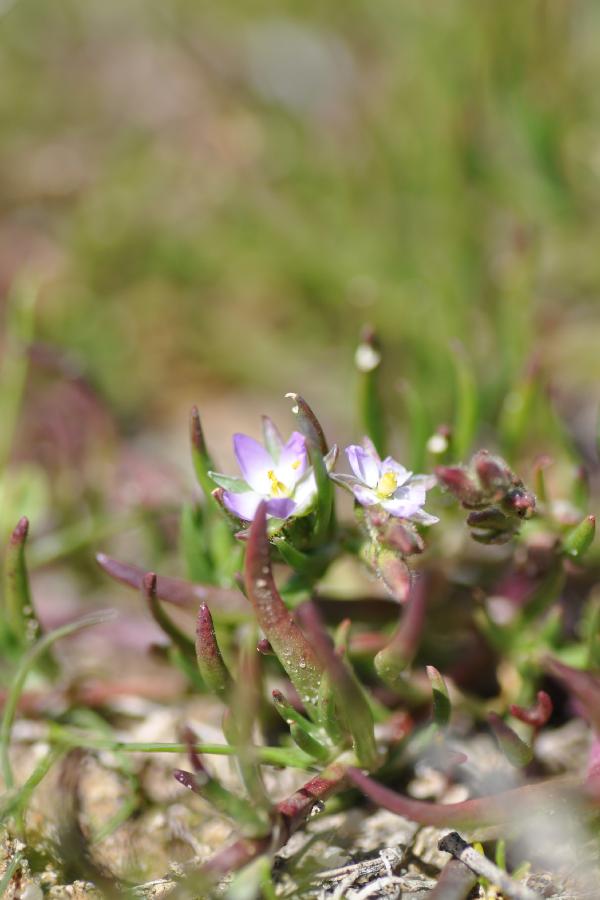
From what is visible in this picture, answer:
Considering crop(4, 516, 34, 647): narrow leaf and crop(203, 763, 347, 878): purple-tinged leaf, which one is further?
crop(4, 516, 34, 647): narrow leaf

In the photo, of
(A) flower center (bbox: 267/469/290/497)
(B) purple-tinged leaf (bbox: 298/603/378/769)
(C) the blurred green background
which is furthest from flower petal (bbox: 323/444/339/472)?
(C) the blurred green background

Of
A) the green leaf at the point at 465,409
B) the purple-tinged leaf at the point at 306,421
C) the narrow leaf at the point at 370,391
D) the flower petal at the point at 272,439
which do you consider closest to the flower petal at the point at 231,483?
the flower petal at the point at 272,439

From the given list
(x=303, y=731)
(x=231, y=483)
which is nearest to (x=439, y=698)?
(x=303, y=731)

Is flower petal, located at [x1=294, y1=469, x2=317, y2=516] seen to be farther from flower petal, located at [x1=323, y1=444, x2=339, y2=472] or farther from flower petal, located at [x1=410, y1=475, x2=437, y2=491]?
flower petal, located at [x1=410, y1=475, x2=437, y2=491]

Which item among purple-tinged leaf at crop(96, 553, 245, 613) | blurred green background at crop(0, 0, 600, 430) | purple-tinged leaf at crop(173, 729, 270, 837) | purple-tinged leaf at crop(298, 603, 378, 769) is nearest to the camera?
purple-tinged leaf at crop(298, 603, 378, 769)

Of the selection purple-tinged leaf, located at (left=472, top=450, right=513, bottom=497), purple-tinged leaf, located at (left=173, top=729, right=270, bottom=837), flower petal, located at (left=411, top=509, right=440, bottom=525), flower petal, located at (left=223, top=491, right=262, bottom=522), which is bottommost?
purple-tinged leaf, located at (left=173, top=729, right=270, bottom=837)

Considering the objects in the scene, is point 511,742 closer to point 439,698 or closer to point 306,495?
point 439,698

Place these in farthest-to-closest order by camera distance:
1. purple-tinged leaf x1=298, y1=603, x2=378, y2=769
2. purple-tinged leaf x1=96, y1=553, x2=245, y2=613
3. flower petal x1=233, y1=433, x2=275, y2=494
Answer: purple-tinged leaf x1=96, y1=553, x2=245, y2=613 → flower petal x1=233, y1=433, x2=275, y2=494 → purple-tinged leaf x1=298, y1=603, x2=378, y2=769
